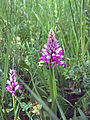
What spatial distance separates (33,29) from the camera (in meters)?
1.53

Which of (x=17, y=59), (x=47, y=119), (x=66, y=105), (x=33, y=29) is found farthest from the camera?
(x=33, y=29)

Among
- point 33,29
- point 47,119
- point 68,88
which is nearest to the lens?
point 47,119

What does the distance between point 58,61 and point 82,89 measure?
30 cm

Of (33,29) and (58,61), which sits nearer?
(58,61)

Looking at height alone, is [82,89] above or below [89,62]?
below

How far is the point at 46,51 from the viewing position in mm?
868

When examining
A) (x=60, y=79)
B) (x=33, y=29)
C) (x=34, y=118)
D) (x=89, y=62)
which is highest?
(x=33, y=29)

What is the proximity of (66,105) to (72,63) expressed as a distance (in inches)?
10.5

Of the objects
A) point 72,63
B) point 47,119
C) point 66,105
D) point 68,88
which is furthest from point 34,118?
point 72,63

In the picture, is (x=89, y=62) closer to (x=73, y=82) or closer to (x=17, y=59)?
(x=73, y=82)

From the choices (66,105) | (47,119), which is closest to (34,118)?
(47,119)

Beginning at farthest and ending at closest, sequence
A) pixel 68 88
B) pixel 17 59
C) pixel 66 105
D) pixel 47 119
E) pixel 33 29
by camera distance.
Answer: pixel 33 29, pixel 17 59, pixel 68 88, pixel 66 105, pixel 47 119

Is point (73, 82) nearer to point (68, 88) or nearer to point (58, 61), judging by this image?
point (68, 88)

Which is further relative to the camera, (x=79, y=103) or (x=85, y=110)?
(x=79, y=103)
